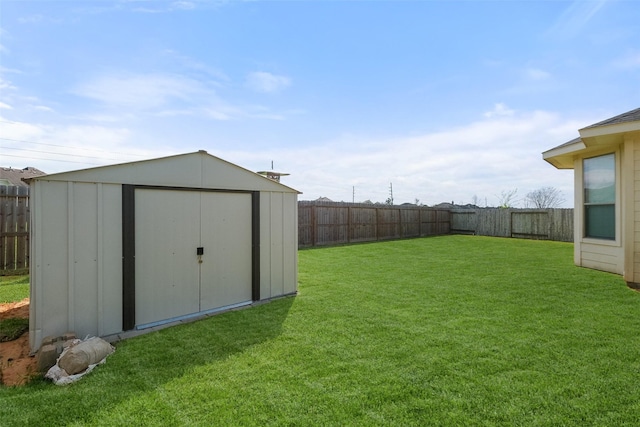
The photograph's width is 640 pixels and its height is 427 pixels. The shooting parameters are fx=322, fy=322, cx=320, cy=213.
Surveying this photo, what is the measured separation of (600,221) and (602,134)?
7.04ft

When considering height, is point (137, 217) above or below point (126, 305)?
above

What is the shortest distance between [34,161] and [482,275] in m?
28.9

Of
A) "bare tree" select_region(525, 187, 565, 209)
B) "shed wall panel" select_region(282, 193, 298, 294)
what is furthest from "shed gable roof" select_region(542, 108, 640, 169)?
"bare tree" select_region(525, 187, 565, 209)

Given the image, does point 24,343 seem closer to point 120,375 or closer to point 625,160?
point 120,375

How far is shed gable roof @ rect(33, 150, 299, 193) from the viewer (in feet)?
11.9

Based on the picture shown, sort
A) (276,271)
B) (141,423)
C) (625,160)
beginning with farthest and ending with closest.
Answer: (625,160)
(276,271)
(141,423)

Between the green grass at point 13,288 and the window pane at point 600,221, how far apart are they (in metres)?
11.0

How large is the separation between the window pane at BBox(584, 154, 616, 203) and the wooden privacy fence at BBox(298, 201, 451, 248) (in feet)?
27.4

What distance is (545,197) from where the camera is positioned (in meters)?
24.7

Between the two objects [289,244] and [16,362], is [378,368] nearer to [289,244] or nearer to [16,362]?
[289,244]

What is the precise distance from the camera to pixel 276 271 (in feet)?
17.5

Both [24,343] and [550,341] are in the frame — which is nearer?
[550,341]

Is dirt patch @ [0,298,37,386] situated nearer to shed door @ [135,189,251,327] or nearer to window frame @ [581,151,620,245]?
shed door @ [135,189,251,327]

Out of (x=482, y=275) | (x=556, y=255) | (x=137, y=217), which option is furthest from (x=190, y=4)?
(x=556, y=255)
